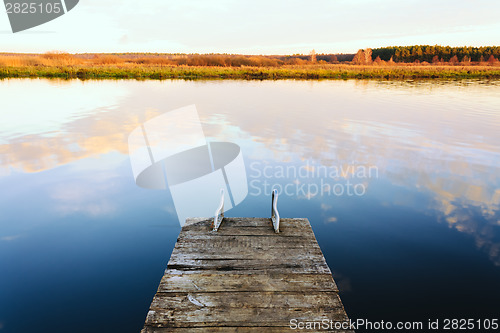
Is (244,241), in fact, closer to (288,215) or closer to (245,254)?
(245,254)

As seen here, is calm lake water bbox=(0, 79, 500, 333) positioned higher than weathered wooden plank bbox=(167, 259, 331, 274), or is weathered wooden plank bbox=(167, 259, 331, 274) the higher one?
weathered wooden plank bbox=(167, 259, 331, 274)

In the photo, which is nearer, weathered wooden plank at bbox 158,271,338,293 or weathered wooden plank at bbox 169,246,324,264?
weathered wooden plank at bbox 158,271,338,293

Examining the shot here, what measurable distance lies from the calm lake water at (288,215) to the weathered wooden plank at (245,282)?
4.44ft

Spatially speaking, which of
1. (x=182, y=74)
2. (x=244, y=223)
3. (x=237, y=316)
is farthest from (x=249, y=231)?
(x=182, y=74)

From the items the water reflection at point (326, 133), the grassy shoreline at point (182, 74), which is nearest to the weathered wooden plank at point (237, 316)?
the water reflection at point (326, 133)

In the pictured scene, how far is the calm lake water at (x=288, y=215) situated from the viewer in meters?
5.84

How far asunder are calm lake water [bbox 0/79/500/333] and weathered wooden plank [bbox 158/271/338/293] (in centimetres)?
135

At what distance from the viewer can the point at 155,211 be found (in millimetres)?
9305

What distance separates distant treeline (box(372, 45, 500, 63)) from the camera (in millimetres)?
139625

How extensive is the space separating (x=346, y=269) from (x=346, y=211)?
2844 millimetres

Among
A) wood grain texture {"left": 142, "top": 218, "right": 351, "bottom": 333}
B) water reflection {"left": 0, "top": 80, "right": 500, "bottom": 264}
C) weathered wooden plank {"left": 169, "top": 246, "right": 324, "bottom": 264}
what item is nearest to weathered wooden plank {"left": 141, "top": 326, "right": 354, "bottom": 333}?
wood grain texture {"left": 142, "top": 218, "right": 351, "bottom": 333}

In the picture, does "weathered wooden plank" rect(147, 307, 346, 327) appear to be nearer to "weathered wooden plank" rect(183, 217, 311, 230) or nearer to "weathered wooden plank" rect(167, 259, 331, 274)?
"weathered wooden plank" rect(167, 259, 331, 274)

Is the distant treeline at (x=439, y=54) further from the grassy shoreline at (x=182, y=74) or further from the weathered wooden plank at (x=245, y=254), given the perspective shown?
the weathered wooden plank at (x=245, y=254)

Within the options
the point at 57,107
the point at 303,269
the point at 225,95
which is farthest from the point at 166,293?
the point at 225,95
